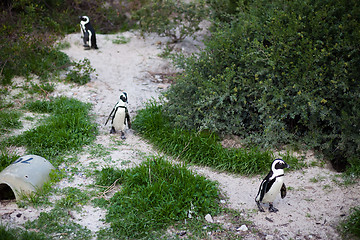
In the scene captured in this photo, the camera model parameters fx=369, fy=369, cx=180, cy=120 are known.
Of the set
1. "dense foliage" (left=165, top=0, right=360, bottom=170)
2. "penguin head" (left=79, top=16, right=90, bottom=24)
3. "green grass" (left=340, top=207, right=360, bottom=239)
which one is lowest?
"green grass" (left=340, top=207, right=360, bottom=239)

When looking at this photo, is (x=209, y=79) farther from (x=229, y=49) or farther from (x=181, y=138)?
(x=181, y=138)

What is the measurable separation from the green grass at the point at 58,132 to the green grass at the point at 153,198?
1014 mm

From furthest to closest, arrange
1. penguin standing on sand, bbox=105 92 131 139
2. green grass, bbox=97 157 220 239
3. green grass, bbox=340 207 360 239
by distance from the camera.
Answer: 1. penguin standing on sand, bbox=105 92 131 139
2. green grass, bbox=97 157 220 239
3. green grass, bbox=340 207 360 239

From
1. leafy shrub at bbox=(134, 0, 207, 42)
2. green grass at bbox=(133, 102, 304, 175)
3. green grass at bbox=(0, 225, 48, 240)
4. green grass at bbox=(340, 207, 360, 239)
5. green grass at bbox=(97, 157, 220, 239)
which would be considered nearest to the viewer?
green grass at bbox=(0, 225, 48, 240)

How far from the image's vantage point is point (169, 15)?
10.3m

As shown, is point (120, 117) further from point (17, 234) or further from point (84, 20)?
point (84, 20)

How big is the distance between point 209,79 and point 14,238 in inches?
160

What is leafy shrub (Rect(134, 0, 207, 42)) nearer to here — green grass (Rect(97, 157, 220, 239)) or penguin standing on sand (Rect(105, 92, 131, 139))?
penguin standing on sand (Rect(105, 92, 131, 139))

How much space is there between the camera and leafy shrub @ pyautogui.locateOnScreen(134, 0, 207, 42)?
9.78 metres

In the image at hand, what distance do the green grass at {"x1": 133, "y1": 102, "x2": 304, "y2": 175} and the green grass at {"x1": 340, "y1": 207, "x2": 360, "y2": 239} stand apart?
4.22 ft

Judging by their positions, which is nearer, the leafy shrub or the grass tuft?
the grass tuft

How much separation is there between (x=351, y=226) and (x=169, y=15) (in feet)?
25.3

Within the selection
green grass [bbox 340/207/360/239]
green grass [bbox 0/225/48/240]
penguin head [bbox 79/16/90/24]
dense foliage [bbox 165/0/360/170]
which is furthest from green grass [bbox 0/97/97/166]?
green grass [bbox 340/207/360/239]

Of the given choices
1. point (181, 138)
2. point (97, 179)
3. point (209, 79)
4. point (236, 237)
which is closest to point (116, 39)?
point (209, 79)
